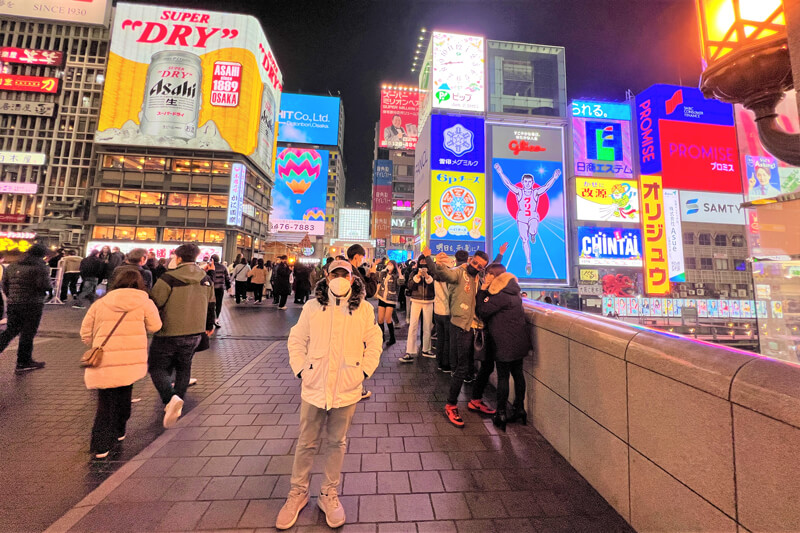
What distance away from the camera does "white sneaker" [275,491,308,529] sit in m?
2.21

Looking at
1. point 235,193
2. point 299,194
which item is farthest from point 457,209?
point 299,194

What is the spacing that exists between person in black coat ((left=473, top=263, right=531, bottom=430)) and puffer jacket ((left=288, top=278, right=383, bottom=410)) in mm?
1767

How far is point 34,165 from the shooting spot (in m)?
47.7

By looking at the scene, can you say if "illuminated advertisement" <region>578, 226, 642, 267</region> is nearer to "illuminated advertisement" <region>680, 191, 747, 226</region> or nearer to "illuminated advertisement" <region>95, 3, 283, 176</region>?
"illuminated advertisement" <region>680, 191, 747, 226</region>

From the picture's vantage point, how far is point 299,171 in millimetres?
52406

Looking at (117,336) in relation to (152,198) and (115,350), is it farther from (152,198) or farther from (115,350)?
(152,198)

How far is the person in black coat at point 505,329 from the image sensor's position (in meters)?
3.63

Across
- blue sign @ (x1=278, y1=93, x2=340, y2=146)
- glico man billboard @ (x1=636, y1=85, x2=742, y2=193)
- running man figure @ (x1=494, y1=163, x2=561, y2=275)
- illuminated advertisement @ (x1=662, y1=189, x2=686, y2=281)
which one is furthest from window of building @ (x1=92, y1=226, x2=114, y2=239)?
illuminated advertisement @ (x1=662, y1=189, x2=686, y2=281)

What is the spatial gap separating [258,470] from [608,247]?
2017cm

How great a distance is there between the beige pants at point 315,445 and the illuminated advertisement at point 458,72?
19.1 meters

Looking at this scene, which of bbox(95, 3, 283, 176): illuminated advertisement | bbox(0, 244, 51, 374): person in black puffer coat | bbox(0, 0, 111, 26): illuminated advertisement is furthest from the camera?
bbox(95, 3, 283, 176): illuminated advertisement

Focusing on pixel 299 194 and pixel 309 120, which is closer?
pixel 299 194

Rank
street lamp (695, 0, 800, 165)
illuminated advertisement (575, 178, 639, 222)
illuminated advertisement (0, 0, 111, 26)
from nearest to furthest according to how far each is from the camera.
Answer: street lamp (695, 0, 800, 165) → illuminated advertisement (575, 178, 639, 222) → illuminated advertisement (0, 0, 111, 26)

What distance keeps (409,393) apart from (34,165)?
241ft
